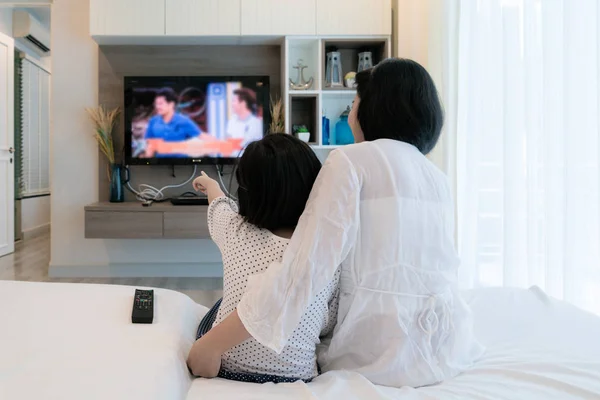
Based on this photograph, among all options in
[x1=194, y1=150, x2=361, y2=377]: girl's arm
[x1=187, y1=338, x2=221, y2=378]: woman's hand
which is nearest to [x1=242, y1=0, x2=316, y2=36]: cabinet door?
[x1=194, y1=150, x2=361, y2=377]: girl's arm

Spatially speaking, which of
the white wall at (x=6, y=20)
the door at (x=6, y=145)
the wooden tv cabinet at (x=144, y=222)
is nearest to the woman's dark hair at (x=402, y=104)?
the wooden tv cabinet at (x=144, y=222)

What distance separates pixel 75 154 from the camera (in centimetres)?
374

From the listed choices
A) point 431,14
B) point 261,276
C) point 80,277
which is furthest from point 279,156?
point 80,277

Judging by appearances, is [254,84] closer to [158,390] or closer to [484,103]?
[484,103]

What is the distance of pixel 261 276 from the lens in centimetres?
89

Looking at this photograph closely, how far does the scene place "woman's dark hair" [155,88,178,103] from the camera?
368cm

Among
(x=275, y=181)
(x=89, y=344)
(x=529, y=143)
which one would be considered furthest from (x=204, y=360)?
(x=529, y=143)

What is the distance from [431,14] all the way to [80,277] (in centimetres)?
324

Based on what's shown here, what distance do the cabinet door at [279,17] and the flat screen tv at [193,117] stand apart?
0.40m

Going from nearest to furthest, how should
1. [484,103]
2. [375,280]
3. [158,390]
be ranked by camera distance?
[158,390]
[375,280]
[484,103]

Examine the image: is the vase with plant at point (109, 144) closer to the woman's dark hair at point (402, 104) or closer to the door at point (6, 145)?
the door at point (6, 145)

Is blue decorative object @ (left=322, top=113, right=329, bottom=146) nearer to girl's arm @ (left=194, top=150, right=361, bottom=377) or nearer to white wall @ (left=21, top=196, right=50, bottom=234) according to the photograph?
girl's arm @ (left=194, top=150, right=361, bottom=377)

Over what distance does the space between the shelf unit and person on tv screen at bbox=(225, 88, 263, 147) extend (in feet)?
0.95

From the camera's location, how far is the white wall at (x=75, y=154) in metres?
3.70
